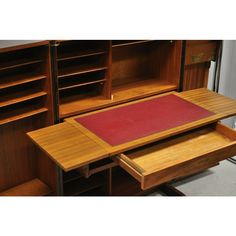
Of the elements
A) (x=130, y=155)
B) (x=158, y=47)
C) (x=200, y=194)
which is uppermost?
(x=158, y=47)

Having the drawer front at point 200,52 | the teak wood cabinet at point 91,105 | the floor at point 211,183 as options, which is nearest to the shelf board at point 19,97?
the teak wood cabinet at point 91,105

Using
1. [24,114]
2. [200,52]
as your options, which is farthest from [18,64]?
[200,52]

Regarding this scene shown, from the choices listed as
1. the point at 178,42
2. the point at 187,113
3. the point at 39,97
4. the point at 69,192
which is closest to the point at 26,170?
the point at 69,192

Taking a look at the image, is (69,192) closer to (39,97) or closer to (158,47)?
(39,97)

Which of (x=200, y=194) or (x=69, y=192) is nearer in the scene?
(x=69, y=192)

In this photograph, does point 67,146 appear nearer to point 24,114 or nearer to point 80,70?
point 24,114

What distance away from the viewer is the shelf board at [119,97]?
2.86 metres

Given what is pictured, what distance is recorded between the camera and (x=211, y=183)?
3594 millimetres

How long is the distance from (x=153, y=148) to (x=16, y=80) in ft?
2.87

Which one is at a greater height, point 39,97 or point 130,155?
point 39,97

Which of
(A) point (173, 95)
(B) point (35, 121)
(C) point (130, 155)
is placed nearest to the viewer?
(C) point (130, 155)

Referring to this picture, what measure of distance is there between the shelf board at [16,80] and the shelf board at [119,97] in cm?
29

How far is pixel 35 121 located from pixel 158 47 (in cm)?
107

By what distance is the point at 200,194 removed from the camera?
345 centimetres
